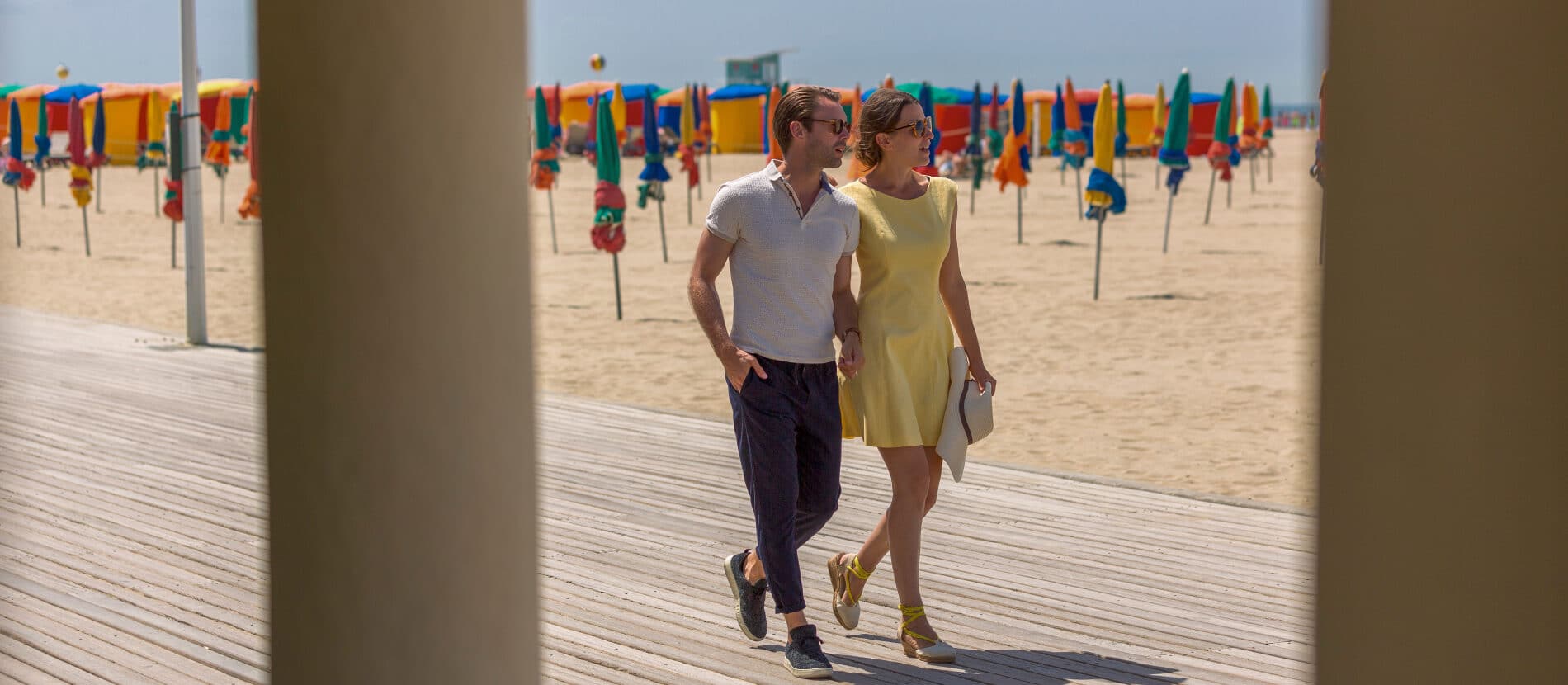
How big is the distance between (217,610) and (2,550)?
3.31 ft

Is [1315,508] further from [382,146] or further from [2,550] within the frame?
[2,550]

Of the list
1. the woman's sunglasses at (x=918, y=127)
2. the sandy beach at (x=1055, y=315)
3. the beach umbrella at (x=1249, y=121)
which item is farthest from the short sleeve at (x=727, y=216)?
the beach umbrella at (x=1249, y=121)

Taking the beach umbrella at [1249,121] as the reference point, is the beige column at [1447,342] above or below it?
below

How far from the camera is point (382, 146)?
5.65ft

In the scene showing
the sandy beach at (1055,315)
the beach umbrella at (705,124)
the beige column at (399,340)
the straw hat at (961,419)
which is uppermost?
the beach umbrella at (705,124)

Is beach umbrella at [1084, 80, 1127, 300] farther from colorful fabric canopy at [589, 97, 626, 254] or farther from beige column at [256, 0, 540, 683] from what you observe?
beige column at [256, 0, 540, 683]

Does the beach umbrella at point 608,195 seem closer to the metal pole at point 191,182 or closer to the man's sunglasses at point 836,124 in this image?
the metal pole at point 191,182

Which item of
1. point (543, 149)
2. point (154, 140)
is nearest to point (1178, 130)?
point (543, 149)

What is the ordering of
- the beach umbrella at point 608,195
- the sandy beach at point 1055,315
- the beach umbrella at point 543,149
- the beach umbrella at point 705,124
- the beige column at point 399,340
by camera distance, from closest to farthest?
the beige column at point 399,340, the sandy beach at point 1055,315, the beach umbrella at point 608,195, the beach umbrella at point 543,149, the beach umbrella at point 705,124

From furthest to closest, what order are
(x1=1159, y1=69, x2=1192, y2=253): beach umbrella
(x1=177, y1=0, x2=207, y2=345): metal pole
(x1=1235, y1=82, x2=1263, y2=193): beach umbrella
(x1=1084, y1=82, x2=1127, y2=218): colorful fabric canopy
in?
(x1=1235, y1=82, x2=1263, y2=193): beach umbrella < (x1=1159, y1=69, x2=1192, y2=253): beach umbrella < (x1=1084, y1=82, x2=1127, y2=218): colorful fabric canopy < (x1=177, y1=0, x2=207, y2=345): metal pole

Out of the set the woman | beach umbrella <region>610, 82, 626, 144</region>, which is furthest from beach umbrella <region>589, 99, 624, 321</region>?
beach umbrella <region>610, 82, 626, 144</region>

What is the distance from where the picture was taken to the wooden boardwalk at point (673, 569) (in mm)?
4027

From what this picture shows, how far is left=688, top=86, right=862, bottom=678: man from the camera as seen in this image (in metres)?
3.76

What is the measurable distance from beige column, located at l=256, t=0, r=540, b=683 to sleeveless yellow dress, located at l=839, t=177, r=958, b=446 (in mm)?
2041
